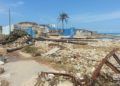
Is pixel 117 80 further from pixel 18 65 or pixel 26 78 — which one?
pixel 18 65

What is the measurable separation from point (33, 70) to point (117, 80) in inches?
198

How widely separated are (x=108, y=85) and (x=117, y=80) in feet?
1.72

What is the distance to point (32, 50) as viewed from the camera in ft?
81.9

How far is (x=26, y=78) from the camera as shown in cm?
1491

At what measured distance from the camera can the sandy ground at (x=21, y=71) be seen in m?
14.7

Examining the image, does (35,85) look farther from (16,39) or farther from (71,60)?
(16,39)

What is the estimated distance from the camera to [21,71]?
16.7 m

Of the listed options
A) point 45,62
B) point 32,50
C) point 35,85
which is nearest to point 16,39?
point 32,50

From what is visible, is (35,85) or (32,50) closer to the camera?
(35,85)

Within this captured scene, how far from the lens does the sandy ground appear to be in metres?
14.7

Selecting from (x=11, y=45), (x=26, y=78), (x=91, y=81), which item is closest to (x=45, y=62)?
(x=26, y=78)

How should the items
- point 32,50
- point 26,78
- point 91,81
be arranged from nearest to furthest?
point 91,81, point 26,78, point 32,50

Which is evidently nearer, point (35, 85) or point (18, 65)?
point (35, 85)

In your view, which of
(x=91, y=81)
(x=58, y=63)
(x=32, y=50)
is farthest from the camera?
(x=32, y=50)
